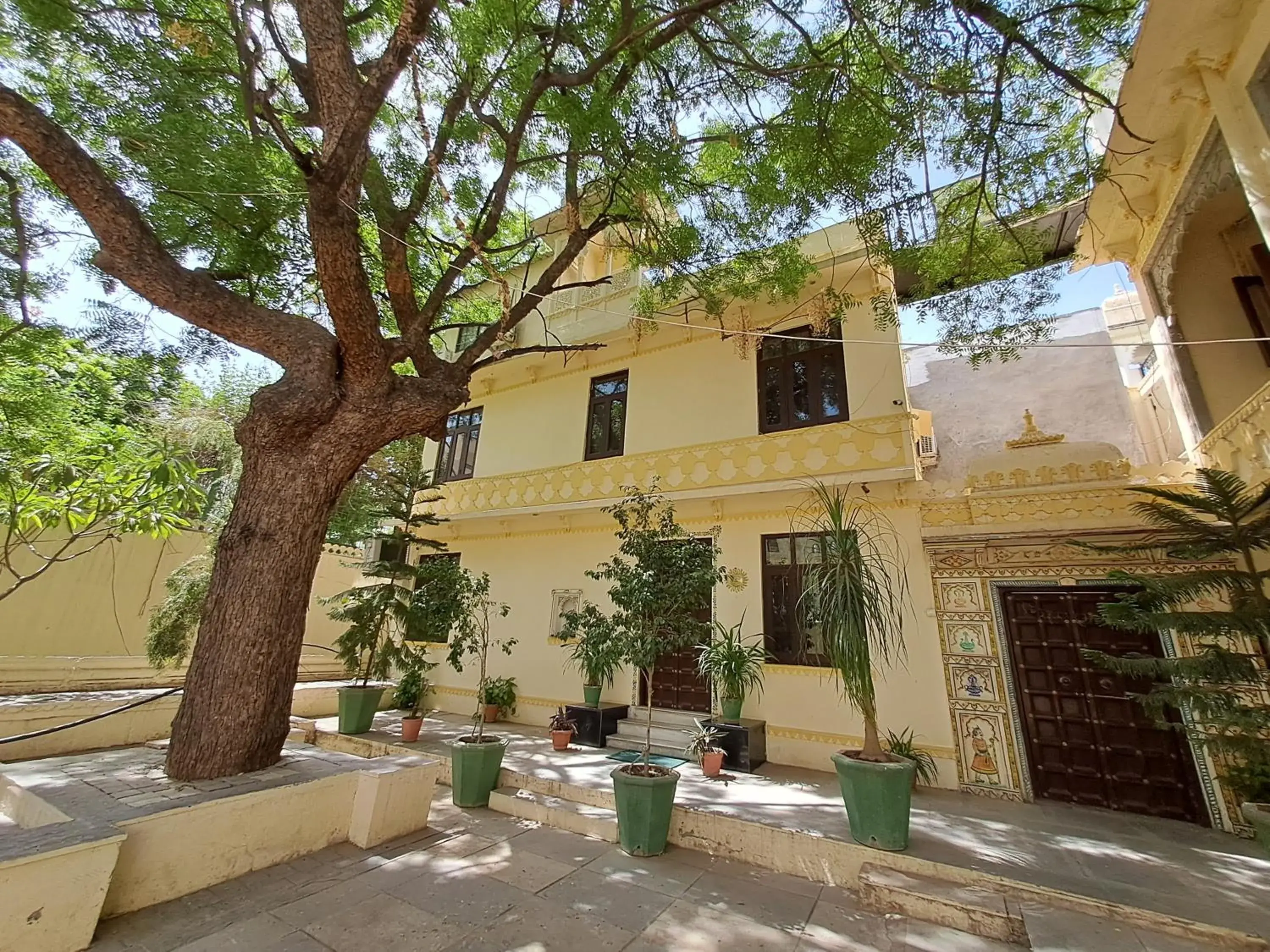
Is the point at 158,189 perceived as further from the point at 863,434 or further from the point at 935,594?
the point at 935,594

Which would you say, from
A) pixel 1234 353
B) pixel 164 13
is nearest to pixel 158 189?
pixel 164 13

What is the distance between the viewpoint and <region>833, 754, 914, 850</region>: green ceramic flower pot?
3.59 metres

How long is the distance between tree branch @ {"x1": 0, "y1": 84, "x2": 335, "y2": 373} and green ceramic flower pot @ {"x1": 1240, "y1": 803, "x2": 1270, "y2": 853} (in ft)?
23.7

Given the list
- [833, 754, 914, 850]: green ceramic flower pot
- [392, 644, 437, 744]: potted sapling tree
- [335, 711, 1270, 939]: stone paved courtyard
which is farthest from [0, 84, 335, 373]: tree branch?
[833, 754, 914, 850]: green ceramic flower pot

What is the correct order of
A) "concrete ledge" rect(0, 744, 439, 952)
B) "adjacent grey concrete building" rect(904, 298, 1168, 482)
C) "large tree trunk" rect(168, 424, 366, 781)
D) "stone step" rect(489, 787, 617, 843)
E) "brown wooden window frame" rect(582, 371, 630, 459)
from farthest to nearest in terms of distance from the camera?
1. "brown wooden window frame" rect(582, 371, 630, 459)
2. "adjacent grey concrete building" rect(904, 298, 1168, 482)
3. "stone step" rect(489, 787, 617, 843)
4. "large tree trunk" rect(168, 424, 366, 781)
5. "concrete ledge" rect(0, 744, 439, 952)

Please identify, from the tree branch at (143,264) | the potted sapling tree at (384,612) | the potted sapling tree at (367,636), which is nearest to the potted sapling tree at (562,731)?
the potted sapling tree at (384,612)

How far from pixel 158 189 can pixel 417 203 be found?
266 cm

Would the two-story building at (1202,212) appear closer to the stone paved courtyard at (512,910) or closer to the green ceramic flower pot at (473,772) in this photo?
the stone paved courtyard at (512,910)

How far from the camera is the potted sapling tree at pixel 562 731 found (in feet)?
21.3

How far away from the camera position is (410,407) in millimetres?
4449

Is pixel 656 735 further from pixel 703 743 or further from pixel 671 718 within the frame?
pixel 703 743

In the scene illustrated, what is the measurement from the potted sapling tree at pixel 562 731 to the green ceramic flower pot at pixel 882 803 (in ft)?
12.4

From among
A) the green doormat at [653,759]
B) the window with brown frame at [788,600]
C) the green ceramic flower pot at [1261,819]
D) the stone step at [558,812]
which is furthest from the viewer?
the window with brown frame at [788,600]

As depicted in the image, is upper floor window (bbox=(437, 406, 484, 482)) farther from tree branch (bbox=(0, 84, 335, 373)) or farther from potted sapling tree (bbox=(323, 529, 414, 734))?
tree branch (bbox=(0, 84, 335, 373))
